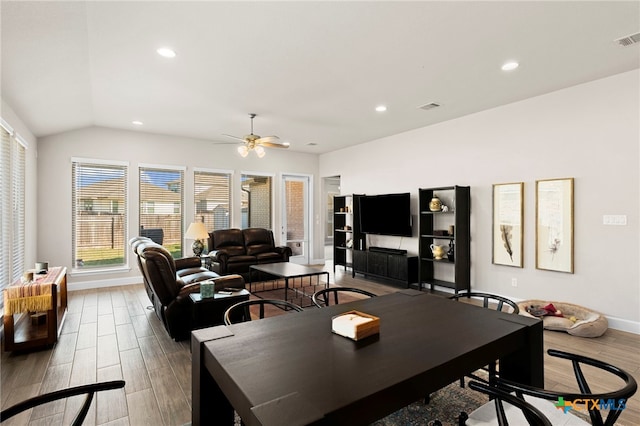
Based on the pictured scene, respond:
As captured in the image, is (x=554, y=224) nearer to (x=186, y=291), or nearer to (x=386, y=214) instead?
(x=386, y=214)

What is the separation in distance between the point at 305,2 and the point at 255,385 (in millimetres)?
2525

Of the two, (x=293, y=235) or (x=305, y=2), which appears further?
(x=293, y=235)

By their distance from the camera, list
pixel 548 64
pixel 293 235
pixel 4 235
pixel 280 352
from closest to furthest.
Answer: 1. pixel 280 352
2. pixel 548 64
3. pixel 4 235
4. pixel 293 235

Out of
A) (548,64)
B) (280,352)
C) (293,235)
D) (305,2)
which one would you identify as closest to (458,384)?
(280,352)

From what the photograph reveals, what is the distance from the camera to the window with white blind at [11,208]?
372 centimetres

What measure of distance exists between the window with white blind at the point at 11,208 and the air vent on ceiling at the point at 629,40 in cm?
638

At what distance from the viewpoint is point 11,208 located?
4.00 metres

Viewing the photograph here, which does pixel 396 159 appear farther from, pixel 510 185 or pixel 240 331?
pixel 240 331

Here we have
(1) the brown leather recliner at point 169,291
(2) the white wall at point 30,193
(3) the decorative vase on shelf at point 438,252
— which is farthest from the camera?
(3) the decorative vase on shelf at point 438,252

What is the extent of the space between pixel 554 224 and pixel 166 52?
196 inches

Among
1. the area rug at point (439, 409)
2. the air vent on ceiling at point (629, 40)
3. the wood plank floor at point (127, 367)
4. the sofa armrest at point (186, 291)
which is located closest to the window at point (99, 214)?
the wood plank floor at point (127, 367)

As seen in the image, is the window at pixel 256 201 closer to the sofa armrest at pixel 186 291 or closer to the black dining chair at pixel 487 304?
the sofa armrest at pixel 186 291

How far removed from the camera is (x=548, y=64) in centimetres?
349

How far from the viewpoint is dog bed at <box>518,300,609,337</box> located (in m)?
3.53
